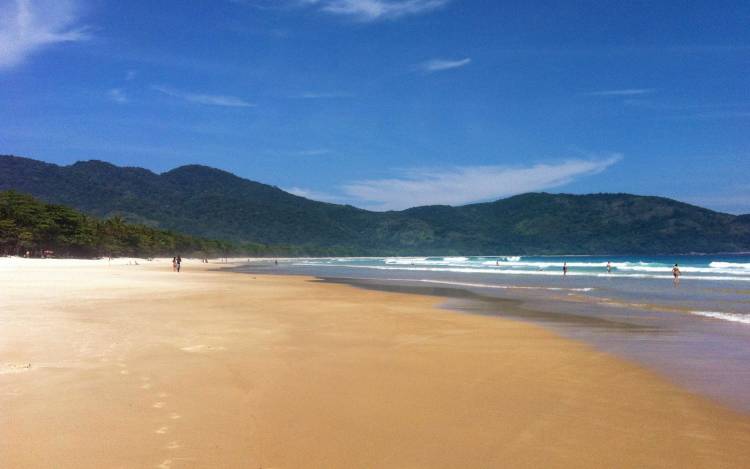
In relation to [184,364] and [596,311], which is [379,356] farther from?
[596,311]

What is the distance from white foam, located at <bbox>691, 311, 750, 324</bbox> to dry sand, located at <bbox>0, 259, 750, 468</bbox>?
692cm

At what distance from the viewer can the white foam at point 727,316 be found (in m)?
15.1

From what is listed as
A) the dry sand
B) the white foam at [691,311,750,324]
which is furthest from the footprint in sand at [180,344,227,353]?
the white foam at [691,311,750,324]

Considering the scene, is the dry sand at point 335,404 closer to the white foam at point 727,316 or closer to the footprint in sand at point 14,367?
the footprint in sand at point 14,367

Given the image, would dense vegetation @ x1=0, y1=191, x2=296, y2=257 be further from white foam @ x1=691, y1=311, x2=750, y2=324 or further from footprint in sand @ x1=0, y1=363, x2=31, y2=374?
white foam @ x1=691, y1=311, x2=750, y2=324

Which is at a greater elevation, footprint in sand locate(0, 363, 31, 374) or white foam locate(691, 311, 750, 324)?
footprint in sand locate(0, 363, 31, 374)

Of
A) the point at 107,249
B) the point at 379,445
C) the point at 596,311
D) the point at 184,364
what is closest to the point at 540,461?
the point at 379,445

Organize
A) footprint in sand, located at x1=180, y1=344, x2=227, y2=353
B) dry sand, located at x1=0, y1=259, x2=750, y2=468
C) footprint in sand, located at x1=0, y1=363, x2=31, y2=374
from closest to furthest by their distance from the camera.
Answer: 1. dry sand, located at x1=0, y1=259, x2=750, y2=468
2. footprint in sand, located at x1=0, y1=363, x2=31, y2=374
3. footprint in sand, located at x1=180, y1=344, x2=227, y2=353

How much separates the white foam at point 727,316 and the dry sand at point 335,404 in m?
6.92

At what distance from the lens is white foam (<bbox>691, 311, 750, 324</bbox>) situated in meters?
15.1

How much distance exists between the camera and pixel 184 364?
27.6 ft

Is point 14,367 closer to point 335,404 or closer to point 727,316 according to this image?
point 335,404

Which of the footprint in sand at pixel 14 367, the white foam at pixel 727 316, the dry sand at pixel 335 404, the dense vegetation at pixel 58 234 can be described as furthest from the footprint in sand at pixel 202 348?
the dense vegetation at pixel 58 234

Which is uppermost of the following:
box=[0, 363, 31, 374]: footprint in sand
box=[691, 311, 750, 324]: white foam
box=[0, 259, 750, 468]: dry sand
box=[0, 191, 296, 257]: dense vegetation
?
box=[0, 191, 296, 257]: dense vegetation
